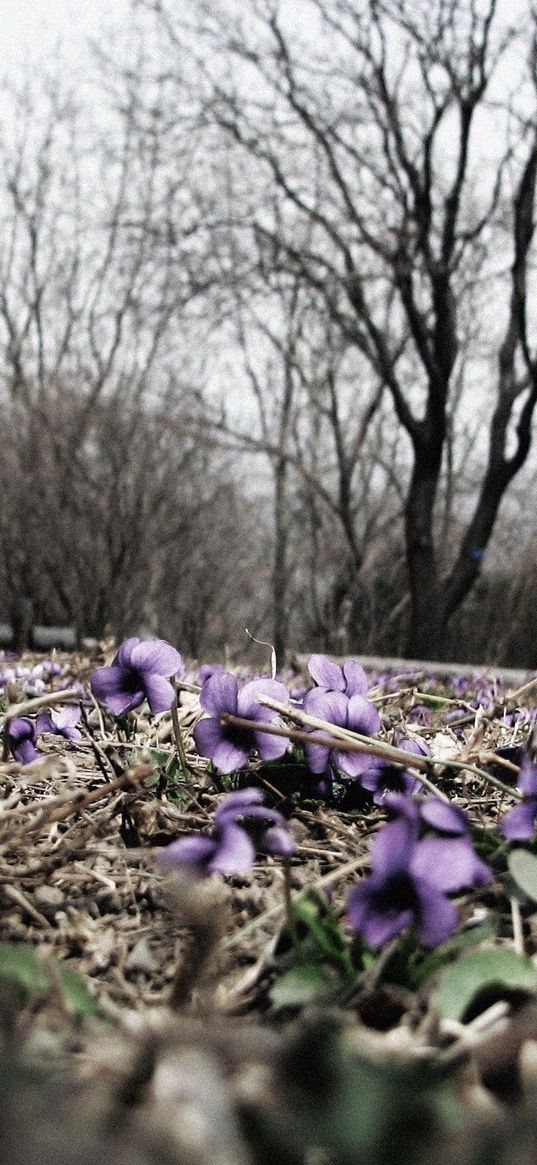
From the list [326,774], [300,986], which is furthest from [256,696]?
[300,986]

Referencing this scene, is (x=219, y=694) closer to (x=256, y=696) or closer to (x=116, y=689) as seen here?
(x=256, y=696)

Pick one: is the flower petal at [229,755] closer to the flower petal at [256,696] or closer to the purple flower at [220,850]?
the flower petal at [256,696]

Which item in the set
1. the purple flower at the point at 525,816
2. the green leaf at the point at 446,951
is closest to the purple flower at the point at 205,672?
the purple flower at the point at 525,816

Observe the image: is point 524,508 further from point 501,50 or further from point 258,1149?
point 258,1149

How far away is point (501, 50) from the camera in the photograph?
Answer: 10.9 metres

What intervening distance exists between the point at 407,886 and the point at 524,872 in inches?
6.2

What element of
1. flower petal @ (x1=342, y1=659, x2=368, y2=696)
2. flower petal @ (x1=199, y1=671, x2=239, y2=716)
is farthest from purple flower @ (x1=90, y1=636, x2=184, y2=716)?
flower petal @ (x1=342, y1=659, x2=368, y2=696)

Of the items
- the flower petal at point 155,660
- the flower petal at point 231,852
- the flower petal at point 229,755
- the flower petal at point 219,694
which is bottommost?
the flower petal at point 231,852

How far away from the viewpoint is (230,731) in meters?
1.13

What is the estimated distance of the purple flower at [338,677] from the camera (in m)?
1.24

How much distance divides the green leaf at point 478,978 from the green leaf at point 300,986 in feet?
0.27

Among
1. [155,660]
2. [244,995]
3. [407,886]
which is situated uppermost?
[155,660]

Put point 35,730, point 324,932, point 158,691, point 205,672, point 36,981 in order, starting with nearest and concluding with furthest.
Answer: point 36,981 < point 324,932 < point 158,691 < point 35,730 < point 205,672

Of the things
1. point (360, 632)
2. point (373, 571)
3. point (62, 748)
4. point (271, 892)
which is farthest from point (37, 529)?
point (271, 892)
